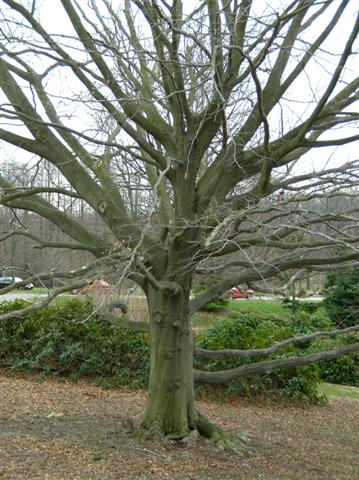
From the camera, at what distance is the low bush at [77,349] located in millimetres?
9633

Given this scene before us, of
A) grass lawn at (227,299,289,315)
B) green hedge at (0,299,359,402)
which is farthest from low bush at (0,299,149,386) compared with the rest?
grass lawn at (227,299,289,315)

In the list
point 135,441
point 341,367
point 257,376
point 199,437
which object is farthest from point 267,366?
point 341,367

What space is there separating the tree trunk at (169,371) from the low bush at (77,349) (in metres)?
3.70

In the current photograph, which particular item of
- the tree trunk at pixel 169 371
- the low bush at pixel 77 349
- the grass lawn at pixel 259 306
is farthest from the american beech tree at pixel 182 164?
the grass lawn at pixel 259 306

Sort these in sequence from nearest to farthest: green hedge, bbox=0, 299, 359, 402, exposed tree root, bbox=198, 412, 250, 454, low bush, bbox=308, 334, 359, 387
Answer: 1. exposed tree root, bbox=198, 412, 250, 454
2. green hedge, bbox=0, 299, 359, 402
3. low bush, bbox=308, 334, 359, 387

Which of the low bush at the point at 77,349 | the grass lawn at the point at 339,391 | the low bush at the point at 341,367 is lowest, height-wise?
the grass lawn at the point at 339,391

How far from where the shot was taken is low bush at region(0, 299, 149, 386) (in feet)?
31.6

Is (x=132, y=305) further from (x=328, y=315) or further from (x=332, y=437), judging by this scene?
(x=328, y=315)

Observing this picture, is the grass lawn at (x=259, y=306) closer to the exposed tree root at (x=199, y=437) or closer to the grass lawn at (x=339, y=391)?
the grass lawn at (x=339, y=391)

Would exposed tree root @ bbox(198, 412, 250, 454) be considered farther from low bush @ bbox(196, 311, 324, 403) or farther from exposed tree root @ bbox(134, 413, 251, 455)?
low bush @ bbox(196, 311, 324, 403)

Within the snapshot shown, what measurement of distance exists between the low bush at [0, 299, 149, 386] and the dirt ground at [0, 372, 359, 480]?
35 centimetres

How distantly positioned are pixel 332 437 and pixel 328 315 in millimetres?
10071

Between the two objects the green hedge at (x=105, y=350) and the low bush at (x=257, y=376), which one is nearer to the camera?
the low bush at (x=257, y=376)

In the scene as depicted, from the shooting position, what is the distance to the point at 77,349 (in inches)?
380
